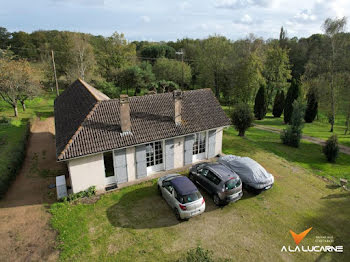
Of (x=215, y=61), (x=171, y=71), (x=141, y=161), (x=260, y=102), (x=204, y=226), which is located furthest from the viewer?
(x=171, y=71)

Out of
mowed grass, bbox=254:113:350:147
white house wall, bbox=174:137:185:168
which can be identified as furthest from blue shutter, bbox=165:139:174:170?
mowed grass, bbox=254:113:350:147

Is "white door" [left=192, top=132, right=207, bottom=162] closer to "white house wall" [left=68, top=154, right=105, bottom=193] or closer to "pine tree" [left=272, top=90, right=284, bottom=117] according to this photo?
"white house wall" [left=68, top=154, right=105, bottom=193]

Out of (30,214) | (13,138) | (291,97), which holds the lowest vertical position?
(30,214)

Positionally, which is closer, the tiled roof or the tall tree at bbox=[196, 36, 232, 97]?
the tiled roof

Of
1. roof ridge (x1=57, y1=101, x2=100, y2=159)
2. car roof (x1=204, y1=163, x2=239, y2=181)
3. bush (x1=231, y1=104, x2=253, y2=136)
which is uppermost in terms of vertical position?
roof ridge (x1=57, y1=101, x2=100, y2=159)

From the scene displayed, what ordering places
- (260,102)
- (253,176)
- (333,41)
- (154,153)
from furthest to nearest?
1. (260,102)
2. (333,41)
3. (154,153)
4. (253,176)

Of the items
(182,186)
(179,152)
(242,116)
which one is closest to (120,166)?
(179,152)

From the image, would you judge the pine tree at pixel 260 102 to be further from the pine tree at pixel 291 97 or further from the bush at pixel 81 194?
the bush at pixel 81 194

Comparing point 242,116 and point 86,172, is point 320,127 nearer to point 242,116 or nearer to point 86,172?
point 242,116
